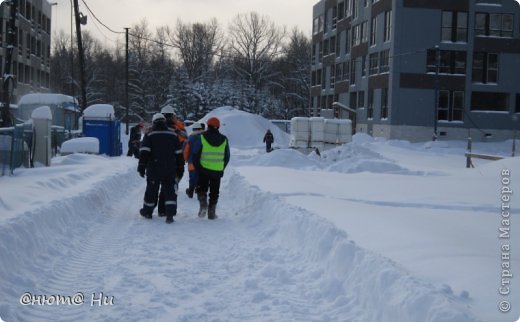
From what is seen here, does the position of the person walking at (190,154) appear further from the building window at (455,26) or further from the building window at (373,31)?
the building window at (373,31)

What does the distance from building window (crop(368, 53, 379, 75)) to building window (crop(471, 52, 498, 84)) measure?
24.6 ft

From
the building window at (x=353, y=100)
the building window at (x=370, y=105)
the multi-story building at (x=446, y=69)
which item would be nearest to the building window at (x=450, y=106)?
the multi-story building at (x=446, y=69)

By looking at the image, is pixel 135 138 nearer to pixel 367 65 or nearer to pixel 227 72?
pixel 367 65

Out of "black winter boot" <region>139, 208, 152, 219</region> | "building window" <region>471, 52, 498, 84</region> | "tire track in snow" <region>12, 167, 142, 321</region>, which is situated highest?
"building window" <region>471, 52, 498, 84</region>

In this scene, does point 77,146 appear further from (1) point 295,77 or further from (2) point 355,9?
(1) point 295,77

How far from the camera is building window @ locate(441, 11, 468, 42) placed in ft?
153

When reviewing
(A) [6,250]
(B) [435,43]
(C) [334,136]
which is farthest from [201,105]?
(A) [6,250]

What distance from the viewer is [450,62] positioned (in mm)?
47031

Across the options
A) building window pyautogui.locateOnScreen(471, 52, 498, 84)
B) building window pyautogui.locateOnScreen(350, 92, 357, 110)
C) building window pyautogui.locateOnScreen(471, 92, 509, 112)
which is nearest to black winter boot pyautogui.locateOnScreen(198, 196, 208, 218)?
building window pyautogui.locateOnScreen(471, 52, 498, 84)

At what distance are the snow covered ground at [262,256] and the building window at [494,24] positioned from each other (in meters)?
37.3

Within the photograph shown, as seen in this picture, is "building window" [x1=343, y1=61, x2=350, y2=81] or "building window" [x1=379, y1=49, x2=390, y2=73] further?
"building window" [x1=343, y1=61, x2=350, y2=81]

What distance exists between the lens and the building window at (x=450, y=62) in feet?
153

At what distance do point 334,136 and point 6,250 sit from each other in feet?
97.2

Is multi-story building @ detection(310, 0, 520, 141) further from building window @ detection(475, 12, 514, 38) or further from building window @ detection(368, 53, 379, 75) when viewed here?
building window @ detection(368, 53, 379, 75)
